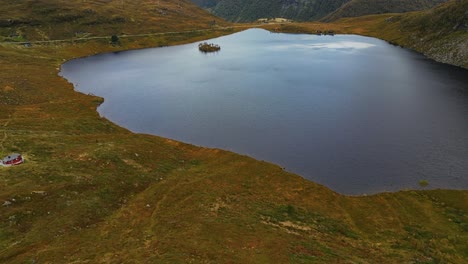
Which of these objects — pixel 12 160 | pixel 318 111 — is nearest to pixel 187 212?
pixel 12 160

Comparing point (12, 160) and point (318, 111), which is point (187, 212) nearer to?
point (12, 160)

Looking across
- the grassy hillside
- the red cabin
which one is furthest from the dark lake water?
the red cabin

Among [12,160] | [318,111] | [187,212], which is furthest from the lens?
[318,111]

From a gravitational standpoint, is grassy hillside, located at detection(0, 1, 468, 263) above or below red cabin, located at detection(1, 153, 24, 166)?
below

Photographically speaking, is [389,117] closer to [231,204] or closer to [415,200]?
[415,200]

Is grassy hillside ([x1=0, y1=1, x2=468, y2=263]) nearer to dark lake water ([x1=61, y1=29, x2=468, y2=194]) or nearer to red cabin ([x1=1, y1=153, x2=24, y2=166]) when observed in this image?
red cabin ([x1=1, y1=153, x2=24, y2=166])

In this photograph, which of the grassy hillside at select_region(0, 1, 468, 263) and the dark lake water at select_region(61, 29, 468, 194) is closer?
the grassy hillside at select_region(0, 1, 468, 263)

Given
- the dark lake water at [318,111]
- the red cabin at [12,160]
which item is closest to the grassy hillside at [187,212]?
the red cabin at [12,160]
